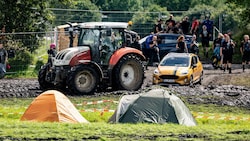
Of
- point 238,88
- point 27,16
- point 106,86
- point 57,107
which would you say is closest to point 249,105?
point 238,88

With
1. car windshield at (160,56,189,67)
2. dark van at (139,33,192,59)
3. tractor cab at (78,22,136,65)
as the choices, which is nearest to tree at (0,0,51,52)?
dark van at (139,33,192,59)

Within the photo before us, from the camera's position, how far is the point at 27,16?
39281 millimetres

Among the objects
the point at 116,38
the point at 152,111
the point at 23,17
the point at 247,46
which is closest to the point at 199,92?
the point at 116,38

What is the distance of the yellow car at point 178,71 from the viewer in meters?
31.3

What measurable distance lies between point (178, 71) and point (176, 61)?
1.23 meters

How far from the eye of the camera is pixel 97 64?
2831cm

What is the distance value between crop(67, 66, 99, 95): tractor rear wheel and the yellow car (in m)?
4.15

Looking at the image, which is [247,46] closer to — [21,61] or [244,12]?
[244,12]

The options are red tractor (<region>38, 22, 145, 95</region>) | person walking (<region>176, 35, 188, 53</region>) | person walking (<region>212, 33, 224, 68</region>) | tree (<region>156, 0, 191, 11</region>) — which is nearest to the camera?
red tractor (<region>38, 22, 145, 95</region>)

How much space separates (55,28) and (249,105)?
57.5ft

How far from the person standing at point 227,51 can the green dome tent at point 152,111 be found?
1680 centimetres

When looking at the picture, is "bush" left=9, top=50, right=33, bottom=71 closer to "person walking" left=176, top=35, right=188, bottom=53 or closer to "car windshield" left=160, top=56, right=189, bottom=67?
"person walking" left=176, top=35, right=188, bottom=53

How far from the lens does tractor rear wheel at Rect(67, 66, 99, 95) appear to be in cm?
2762

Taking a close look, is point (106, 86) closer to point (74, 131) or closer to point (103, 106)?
point (103, 106)
